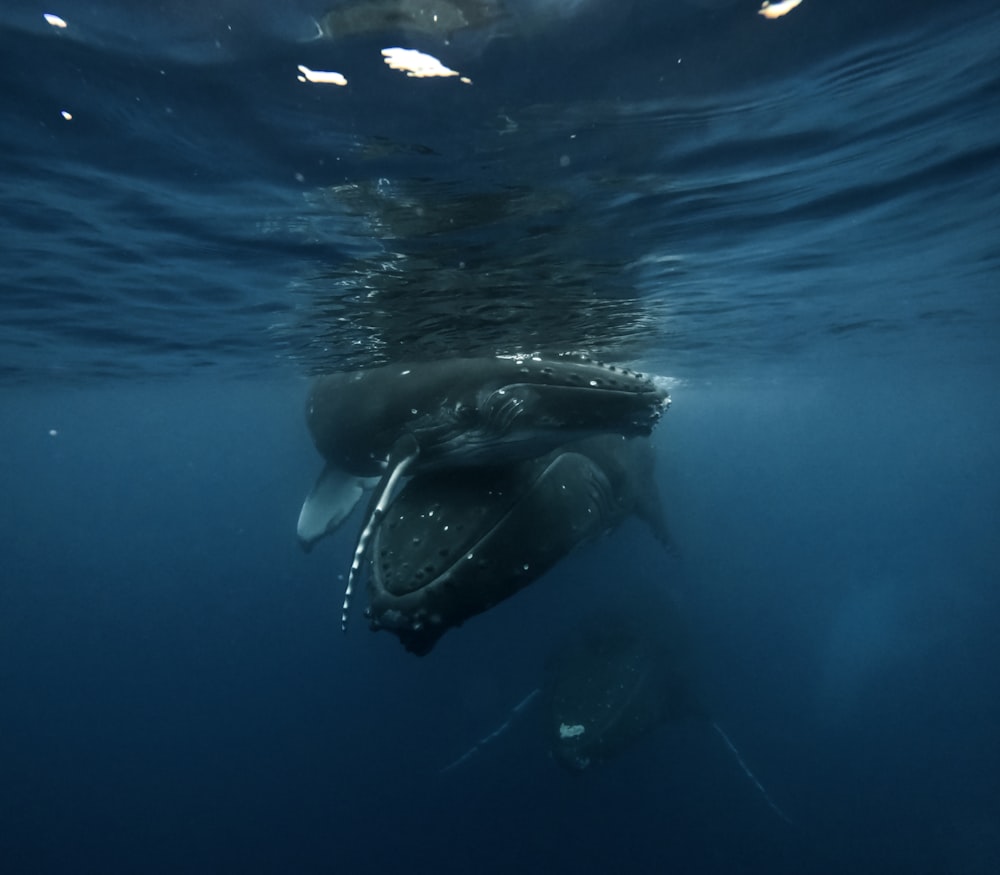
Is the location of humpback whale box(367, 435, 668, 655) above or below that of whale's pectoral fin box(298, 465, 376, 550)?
above

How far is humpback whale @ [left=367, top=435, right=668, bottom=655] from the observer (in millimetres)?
6801

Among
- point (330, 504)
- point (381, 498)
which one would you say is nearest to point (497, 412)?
point (381, 498)

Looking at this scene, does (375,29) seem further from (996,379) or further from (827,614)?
(996,379)

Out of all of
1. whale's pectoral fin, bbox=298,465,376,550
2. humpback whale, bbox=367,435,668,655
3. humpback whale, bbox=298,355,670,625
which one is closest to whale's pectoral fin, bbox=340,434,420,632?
humpback whale, bbox=298,355,670,625

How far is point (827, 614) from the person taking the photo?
41688mm

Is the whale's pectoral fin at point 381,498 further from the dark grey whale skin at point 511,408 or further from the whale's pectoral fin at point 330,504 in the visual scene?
the whale's pectoral fin at point 330,504

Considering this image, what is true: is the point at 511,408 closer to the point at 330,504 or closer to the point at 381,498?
the point at 381,498

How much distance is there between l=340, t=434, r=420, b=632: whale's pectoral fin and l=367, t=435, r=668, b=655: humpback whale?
341 millimetres

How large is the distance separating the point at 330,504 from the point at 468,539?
19.6ft

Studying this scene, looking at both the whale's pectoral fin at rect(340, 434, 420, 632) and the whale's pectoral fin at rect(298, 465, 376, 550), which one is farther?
the whale's pectoral fin at rect(298, 465, 376, 550)

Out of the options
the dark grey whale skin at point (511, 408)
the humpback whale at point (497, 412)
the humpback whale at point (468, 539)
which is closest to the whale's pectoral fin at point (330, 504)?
the humpback whale at point (497, 412)

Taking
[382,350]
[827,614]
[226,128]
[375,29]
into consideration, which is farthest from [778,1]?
[827,614]

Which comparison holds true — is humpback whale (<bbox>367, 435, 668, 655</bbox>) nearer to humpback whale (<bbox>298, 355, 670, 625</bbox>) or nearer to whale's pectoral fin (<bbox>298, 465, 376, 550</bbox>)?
humpback whale (<bbox>298, 355, 670, 625</bbox>)

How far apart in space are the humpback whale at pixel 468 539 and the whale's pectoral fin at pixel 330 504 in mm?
4299
